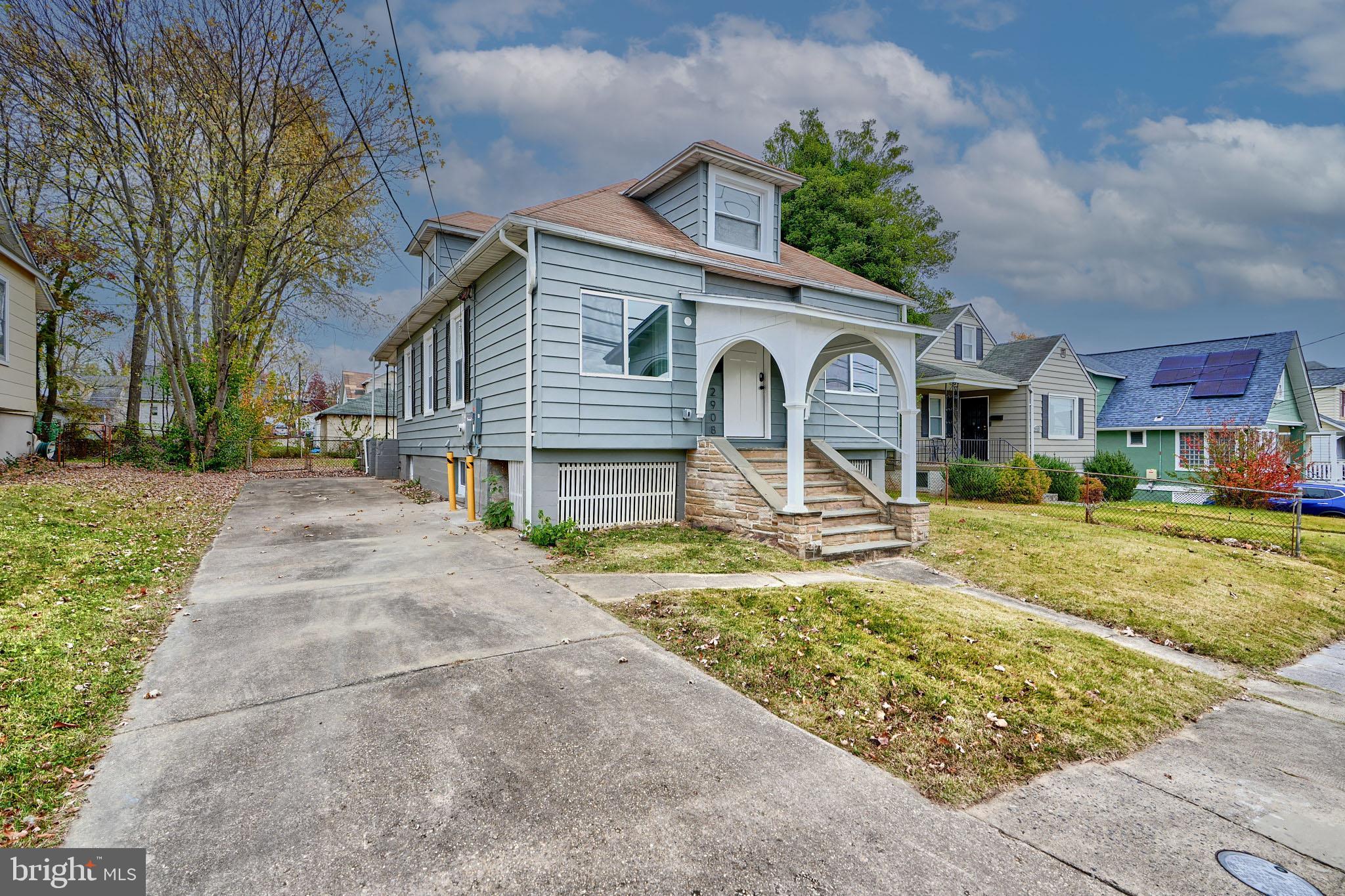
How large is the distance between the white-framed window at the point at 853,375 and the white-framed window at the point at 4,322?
16841 mm

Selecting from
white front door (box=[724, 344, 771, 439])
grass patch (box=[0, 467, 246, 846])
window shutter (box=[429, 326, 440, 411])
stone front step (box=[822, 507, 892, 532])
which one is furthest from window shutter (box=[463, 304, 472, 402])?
stone front step (box=[822, 507, 892, 532])

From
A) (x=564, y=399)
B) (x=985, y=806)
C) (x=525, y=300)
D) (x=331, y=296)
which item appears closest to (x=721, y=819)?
(x=985, y=806)

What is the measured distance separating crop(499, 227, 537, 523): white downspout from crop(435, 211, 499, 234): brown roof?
22.3 feet

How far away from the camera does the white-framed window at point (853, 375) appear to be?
11938mm

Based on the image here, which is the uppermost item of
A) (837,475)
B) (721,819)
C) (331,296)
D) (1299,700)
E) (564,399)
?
(331,296)

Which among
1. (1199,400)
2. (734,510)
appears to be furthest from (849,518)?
(1199,400)

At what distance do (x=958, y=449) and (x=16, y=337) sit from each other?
25.0 metres

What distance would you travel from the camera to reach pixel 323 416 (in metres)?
44.5

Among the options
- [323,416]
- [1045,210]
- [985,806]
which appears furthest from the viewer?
[323,416]

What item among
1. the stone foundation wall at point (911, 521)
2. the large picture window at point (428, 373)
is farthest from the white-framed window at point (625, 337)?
the large picture window at point (428, 373)

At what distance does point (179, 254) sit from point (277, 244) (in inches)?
117

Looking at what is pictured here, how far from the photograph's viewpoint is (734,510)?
859 centimetres

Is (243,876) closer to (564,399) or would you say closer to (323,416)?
(564,399)

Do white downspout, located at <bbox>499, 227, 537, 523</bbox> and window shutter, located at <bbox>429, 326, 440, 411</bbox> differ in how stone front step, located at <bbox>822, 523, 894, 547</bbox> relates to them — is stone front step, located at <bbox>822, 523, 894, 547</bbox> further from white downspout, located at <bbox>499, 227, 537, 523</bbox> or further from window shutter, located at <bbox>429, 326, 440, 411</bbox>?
window shutter, located at <bbox>429, 326, 440, 411</bbox>
